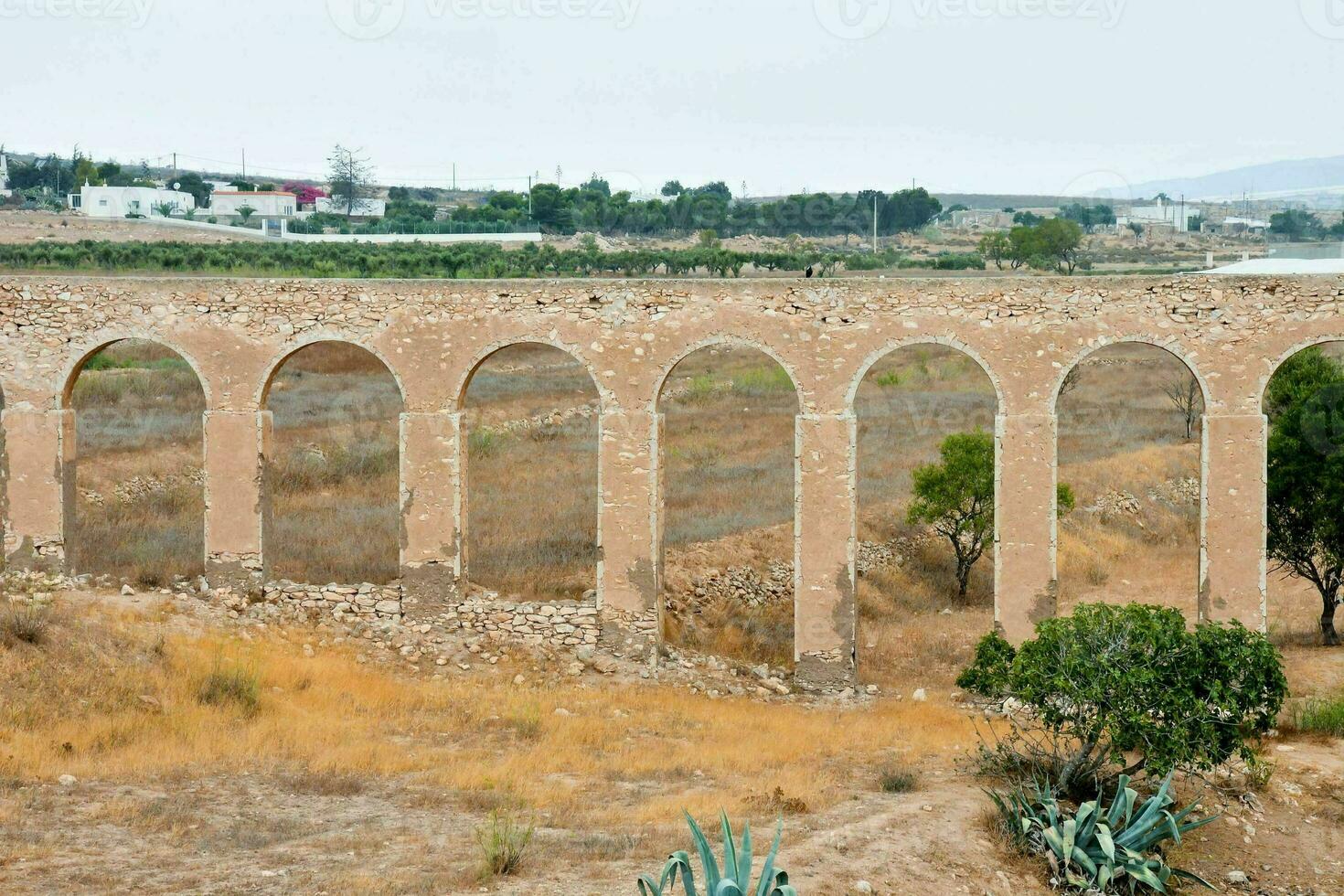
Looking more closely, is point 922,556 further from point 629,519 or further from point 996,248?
point 996,248

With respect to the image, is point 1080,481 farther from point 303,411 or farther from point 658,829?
point 658,829

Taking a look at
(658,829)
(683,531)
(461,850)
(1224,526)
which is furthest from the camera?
(683,531)

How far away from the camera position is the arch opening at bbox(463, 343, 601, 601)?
2053 centimetres

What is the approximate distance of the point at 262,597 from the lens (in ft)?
60.5

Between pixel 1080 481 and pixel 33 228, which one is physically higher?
pixel 33 228

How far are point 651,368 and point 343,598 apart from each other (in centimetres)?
532

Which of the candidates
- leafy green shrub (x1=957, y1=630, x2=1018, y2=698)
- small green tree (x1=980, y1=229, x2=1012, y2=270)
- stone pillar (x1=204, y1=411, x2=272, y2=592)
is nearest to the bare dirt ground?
small green tree (x1=980, y1=229, x2=1012, y2=270)

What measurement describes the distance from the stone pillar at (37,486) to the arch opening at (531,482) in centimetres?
543

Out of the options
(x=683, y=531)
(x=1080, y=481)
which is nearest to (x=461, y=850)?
(x=683, y=531)

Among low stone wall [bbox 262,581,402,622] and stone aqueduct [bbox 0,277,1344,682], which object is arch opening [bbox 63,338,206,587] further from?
low stone wall [bbox 262,581,402,622]

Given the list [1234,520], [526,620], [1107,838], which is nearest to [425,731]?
[526,620]

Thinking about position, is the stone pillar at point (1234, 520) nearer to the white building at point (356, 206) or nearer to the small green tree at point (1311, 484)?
the small green tree at point (1311, 484)

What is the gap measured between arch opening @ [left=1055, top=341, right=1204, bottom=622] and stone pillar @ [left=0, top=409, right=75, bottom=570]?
1368cm

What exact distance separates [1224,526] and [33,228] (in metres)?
43.0
